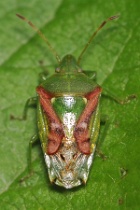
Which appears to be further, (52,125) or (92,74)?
(92,74)

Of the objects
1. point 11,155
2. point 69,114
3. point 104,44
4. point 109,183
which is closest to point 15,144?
point 11,155

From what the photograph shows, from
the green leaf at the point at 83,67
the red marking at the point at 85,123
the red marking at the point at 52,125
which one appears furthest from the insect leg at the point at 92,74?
the red marking at the point at 52,125

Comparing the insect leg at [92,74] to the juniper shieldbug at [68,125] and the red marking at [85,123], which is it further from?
the red marking at [85,123]

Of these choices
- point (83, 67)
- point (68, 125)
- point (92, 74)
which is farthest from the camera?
point (83, 67)

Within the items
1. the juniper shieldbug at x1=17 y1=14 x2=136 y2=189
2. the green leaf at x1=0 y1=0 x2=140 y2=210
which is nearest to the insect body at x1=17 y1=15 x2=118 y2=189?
the juniper shieldbug at x1=17 y1=14 x2=136 y2=189

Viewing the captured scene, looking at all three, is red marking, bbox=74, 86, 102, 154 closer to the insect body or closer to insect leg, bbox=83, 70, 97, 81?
the insect body

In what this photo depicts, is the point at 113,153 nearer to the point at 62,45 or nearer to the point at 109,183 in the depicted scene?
the point at 109,183

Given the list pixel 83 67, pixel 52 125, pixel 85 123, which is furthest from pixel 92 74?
pixel 52 125

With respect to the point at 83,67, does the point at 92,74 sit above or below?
above

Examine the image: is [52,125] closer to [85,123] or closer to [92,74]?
[85,123]
